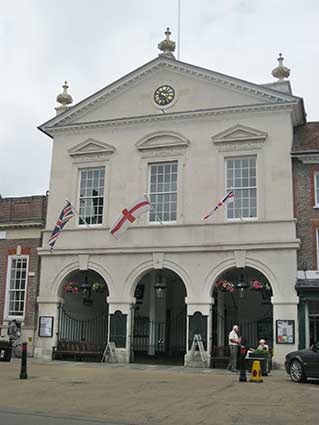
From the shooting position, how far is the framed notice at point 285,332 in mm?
21531

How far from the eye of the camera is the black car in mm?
16672

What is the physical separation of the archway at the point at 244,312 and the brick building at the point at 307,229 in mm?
2323

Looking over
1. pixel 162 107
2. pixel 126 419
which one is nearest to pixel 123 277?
pixel 162 107

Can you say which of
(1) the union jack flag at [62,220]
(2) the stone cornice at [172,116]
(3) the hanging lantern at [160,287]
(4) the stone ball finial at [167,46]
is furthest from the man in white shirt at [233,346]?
(4) the stone ball finial at [167,46]

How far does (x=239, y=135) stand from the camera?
23938 millimetres

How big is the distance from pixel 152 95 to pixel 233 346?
11.2 m

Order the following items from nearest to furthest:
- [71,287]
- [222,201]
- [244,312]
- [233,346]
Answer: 1. [233,346]
2. [222,201]
3. [71,287]
4. [244,312]

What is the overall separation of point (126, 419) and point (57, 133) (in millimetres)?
18315

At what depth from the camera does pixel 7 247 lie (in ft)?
89.4

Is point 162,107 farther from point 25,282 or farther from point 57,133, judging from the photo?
point 25,282

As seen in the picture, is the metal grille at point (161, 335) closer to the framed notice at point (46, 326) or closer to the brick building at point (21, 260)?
the framed notice at point (46, 326)

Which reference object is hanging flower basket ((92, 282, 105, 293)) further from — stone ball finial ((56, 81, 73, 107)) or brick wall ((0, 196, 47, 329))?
stone ball finial ((56, 81, 73, 107))

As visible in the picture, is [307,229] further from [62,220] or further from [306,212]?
[62,220]

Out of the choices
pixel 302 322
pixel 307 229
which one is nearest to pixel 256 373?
pixel 302 322
